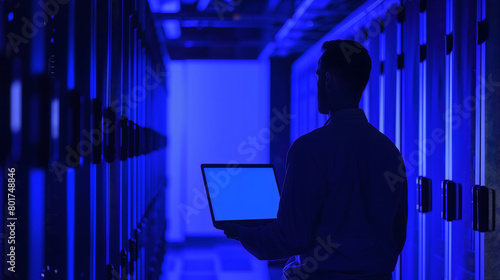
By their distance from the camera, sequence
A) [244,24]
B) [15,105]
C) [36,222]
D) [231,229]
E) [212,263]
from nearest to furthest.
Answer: [15,105]
[36,222]
[231,229]
[244,24]
[212,263]

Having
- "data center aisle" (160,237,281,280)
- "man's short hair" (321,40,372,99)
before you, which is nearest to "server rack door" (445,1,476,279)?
"man's short hair" (321,40,372,99)

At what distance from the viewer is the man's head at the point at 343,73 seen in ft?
4.91

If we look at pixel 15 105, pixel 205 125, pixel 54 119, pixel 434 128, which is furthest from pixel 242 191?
pixel 205 125

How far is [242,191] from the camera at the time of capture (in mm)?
1939

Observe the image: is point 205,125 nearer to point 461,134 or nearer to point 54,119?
point 461,134

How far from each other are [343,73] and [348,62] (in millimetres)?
35

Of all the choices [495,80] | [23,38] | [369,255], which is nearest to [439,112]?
[495,80]

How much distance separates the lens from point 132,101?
2691mm

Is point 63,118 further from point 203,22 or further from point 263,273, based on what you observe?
point 263,273

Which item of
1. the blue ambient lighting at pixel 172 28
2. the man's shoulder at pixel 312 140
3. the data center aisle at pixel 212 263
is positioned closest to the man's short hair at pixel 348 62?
the man's shoulder at pixel 312 140

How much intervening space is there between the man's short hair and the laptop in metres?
0.54


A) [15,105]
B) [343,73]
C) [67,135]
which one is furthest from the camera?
[343,73]

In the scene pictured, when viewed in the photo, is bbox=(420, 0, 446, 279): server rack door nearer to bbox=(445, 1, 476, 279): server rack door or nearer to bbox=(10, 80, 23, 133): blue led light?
bbox=(445, 1, 476, 279): server rack door

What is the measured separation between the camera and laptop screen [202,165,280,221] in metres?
1.85
